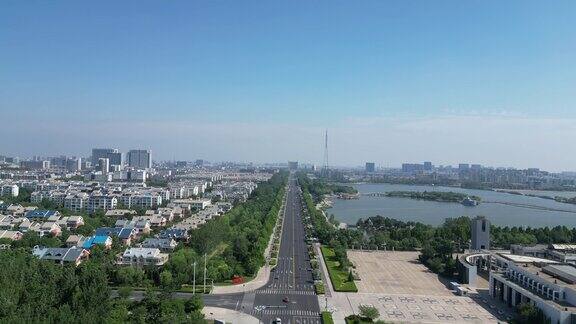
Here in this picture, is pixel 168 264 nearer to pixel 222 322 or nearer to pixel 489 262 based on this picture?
pixel 222 322

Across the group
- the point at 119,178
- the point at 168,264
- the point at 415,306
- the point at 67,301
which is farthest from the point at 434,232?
the point at 119,178

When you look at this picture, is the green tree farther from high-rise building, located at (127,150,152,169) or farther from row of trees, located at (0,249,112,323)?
high-rise building, located at (127,150,152,169)

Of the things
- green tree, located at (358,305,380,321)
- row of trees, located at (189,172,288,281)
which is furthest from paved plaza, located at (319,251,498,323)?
row of trees, located at (189,172,288,281)

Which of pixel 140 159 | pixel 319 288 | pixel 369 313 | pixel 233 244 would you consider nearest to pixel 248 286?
pixel 319 288

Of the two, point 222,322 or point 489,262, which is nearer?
point 222,322

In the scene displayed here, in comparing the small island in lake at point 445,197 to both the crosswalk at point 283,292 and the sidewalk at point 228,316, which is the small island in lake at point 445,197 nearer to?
the crosswalk at point 283,292

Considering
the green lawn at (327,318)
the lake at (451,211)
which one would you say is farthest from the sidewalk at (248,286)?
the lake at (451,211)

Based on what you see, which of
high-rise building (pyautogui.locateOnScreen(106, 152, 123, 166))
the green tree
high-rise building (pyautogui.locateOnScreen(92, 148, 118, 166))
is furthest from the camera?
high-rise building (pyautogui.locateOnScreen(92, 148, 118, 166))
